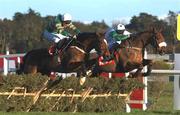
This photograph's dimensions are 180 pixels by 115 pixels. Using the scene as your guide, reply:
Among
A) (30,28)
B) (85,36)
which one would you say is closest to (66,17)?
(85,36)

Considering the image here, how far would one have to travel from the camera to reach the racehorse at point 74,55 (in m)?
12.4

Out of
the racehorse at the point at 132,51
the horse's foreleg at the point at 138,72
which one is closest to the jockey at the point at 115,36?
the racehorse at the point at 132,51

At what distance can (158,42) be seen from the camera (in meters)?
13.8

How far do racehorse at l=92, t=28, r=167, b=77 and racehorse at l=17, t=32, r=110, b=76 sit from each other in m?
0.95

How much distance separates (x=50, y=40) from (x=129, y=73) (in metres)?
2.09

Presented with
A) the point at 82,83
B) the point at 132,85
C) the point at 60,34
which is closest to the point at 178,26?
the point at 132,85

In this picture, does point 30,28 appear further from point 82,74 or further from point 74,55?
point 82,74

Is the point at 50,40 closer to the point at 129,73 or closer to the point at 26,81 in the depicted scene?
the point at 129,73

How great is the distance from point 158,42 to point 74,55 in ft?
7.99

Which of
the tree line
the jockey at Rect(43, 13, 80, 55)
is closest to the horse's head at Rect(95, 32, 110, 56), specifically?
the jockey at Rect(43, 13, 80, 55)

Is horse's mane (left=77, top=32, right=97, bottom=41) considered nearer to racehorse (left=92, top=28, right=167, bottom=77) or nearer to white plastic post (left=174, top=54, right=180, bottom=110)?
racehorse (left=92, top=28, right=167, bottom=77)

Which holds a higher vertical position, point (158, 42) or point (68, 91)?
point (158, 42)

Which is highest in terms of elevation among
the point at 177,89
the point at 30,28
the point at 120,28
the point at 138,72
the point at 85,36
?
the point at 30,28

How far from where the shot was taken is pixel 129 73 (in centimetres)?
1373
